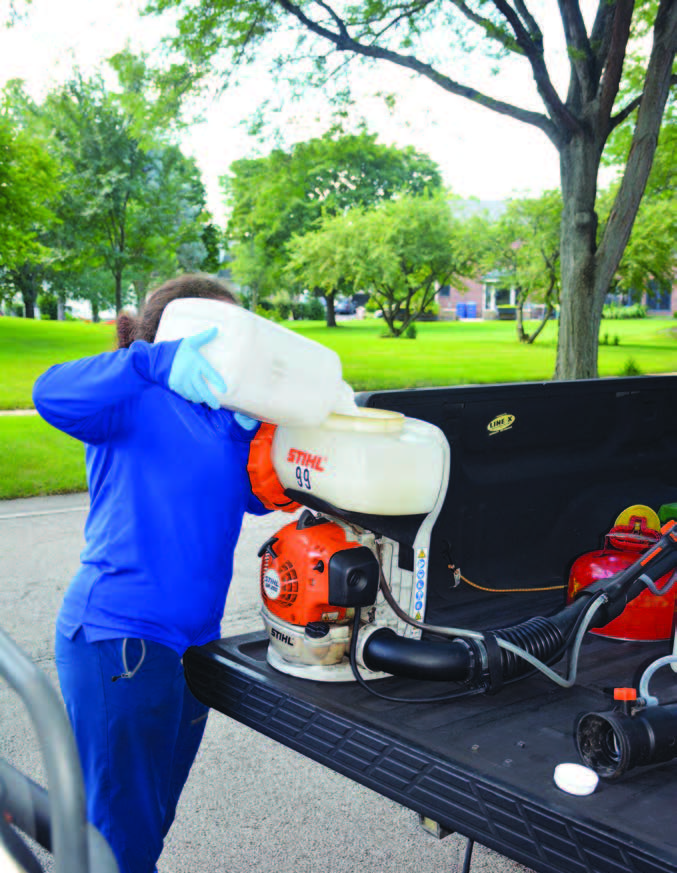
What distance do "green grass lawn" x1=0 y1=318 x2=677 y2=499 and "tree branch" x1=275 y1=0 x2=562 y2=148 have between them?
5.20 m

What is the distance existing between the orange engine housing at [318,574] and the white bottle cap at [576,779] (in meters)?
0.62

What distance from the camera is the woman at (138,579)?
2150 millimetres

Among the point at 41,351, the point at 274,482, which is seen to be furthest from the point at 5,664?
the point at 41,351

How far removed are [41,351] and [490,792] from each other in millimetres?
26567

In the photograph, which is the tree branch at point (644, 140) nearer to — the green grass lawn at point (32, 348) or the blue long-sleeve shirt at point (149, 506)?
the green grass lawn at point (32, 348)

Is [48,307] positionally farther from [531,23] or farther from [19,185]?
[531,23]

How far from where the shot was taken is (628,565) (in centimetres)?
288

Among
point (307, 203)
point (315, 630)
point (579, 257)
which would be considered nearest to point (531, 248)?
point (307, 203)

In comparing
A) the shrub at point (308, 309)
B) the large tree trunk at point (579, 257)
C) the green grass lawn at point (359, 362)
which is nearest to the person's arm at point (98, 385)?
the green grass lawn at point (359, 362)

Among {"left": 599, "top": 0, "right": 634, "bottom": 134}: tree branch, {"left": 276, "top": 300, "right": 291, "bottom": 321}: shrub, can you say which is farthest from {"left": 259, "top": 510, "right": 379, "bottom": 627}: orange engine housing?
{"left": 276, "top": 300, "right": 291, "bottom": 321}: shrub

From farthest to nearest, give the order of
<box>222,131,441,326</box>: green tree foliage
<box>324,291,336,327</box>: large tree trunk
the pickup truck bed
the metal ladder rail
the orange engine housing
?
<box>324,291,336,327</box>: large tree trunk → <box>222,131,441,326</box>: green tree foliage → the orange engine housing → the pickup truck bed → the metal ladder rail

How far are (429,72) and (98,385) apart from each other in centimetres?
1079

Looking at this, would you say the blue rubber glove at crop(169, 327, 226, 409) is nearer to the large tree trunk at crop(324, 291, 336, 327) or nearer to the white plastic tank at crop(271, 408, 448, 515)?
the white plastic tank at crop(271, 408, 448, 515)

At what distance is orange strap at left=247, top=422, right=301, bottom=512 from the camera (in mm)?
2414
